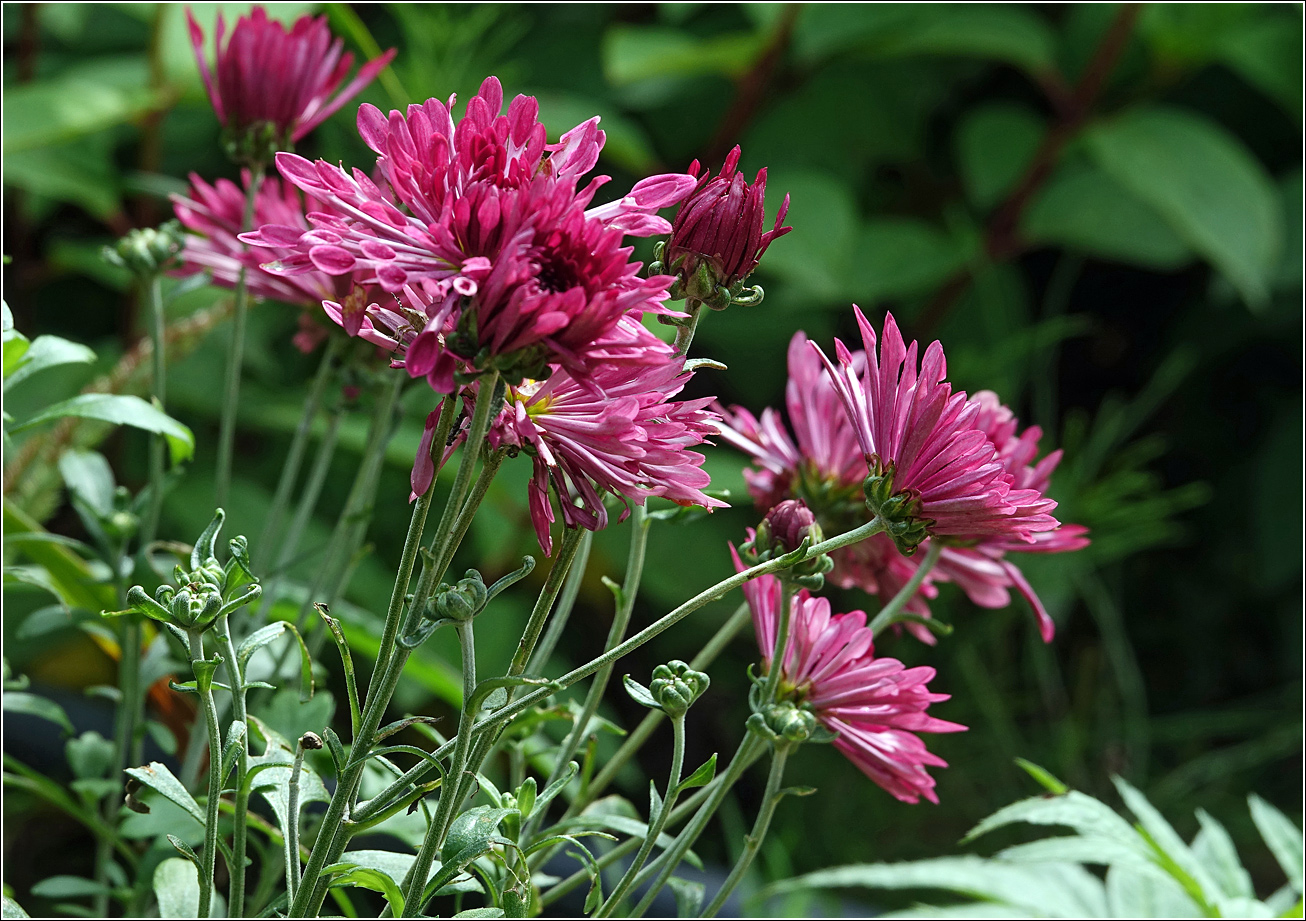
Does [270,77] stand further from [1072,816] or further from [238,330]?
[1072,816]

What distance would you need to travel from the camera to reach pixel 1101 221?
82 cm

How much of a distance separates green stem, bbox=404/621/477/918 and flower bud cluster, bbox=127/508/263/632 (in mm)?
40

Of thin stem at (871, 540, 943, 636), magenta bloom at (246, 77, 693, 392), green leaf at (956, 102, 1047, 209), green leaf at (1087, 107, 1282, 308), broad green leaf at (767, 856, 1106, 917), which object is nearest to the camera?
magenta bloom at (246, 77, 693, 392)

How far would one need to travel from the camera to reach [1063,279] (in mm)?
1051

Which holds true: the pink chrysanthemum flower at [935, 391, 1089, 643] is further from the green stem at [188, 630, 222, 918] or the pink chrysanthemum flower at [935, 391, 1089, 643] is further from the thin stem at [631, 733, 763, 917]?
the green stem at [188, 630, 222, 918]

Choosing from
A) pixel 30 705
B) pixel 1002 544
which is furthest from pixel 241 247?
pixel 1002 544

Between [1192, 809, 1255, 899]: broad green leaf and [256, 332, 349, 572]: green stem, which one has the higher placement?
[256, 332, 349, 572]: green stem

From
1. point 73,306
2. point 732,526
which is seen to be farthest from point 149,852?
point 73,306

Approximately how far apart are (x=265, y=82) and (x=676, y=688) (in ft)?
0.78

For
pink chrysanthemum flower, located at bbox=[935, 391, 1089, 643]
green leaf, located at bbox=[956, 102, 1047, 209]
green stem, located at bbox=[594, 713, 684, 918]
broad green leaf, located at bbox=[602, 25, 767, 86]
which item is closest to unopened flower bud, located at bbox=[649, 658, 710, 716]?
green stem, located at bbox=[594, 713, 684, 918]

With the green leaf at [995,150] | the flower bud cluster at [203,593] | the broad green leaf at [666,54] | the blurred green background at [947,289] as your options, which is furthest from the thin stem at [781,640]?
the green leaf at [995,150]

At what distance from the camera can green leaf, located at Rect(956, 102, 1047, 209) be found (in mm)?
840

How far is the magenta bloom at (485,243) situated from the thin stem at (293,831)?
3.5 inches

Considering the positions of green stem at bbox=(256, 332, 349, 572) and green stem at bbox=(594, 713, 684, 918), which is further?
green stem at bbox=(256, 332, 349, 572)
